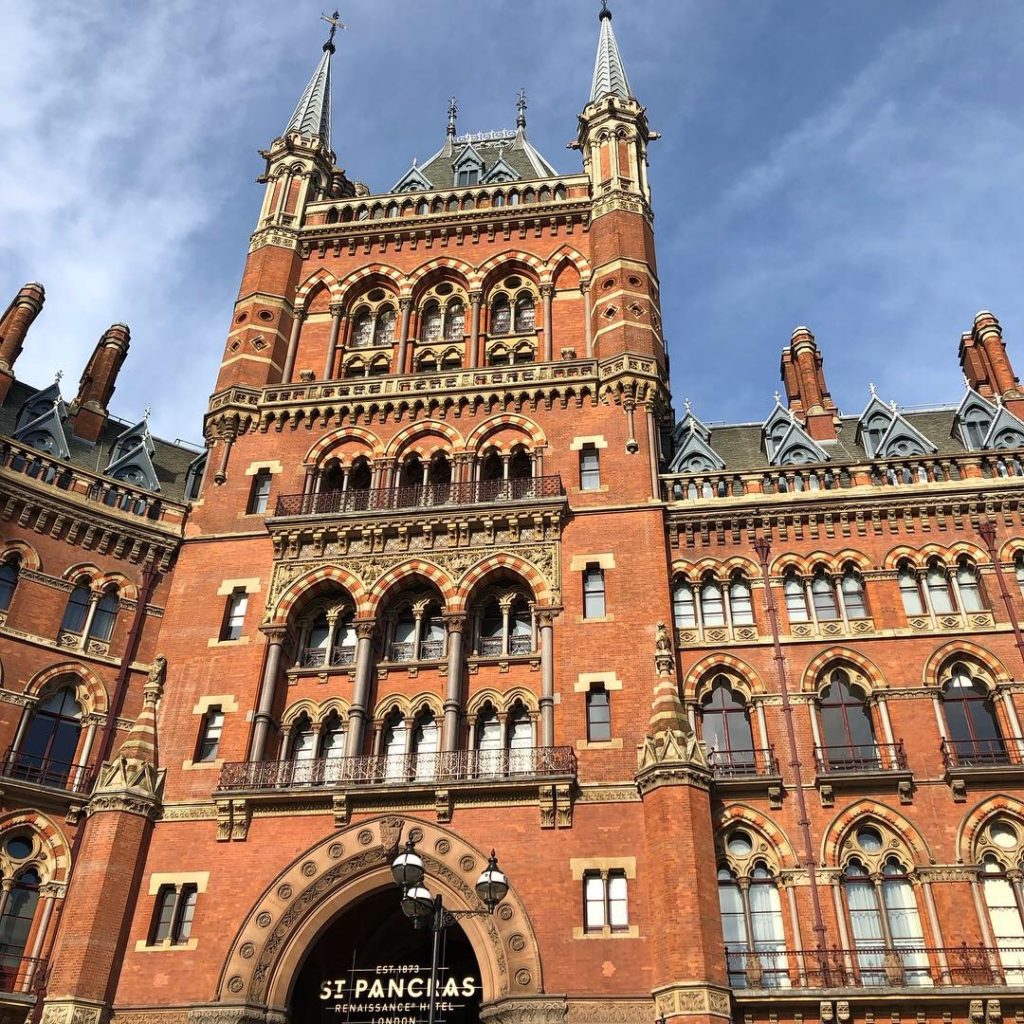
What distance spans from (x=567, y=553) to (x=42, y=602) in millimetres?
15322

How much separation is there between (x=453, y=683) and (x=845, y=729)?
411 inches

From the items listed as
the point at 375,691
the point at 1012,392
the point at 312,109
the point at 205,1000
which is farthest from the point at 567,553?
the point at 312,109

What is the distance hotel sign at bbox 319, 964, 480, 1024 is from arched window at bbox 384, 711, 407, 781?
471 cm

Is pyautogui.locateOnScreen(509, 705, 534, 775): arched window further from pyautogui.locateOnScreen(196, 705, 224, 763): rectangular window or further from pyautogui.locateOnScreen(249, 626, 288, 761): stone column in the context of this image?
pyautogui.locateOnScreen(196, 705, 224, 763): rectangular window

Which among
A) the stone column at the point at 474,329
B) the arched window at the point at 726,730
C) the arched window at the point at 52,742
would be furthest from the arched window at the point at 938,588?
the arched window at the point at 52,742

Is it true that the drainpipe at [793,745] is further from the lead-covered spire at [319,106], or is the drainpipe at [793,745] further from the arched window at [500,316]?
the lead-covered spire at [319,106]

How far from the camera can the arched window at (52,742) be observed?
2869 cm

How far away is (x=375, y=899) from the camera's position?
2908 centimetres

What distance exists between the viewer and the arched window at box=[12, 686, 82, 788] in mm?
28688

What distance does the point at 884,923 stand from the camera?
24906mm

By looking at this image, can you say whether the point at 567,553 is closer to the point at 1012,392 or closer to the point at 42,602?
the point at 42,602

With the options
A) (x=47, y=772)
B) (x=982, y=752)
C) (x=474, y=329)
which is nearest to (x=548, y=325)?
(x=474, y=329)

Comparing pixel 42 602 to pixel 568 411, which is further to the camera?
pixel 568 411

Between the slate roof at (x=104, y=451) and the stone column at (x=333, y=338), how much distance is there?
22.3 feet
